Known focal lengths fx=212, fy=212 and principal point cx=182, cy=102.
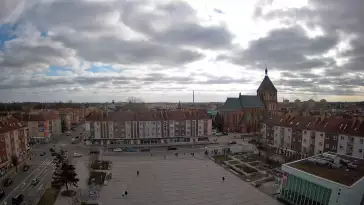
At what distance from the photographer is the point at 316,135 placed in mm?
41781

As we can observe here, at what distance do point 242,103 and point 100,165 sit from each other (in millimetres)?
57582

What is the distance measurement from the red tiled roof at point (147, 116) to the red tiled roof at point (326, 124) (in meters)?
22.2

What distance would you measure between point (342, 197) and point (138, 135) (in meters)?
45.9

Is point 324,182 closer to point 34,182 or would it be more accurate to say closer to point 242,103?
point 34,182

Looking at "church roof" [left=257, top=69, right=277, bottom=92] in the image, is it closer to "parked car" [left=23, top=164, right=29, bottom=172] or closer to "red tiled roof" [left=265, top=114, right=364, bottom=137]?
"red tiled roof" [left=265, top=114, right=364, bottom=137]

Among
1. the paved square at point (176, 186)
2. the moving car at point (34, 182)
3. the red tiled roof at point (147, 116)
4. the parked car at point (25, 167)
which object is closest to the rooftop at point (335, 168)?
the paved square at point (176, 186)

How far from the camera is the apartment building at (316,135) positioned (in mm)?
36281

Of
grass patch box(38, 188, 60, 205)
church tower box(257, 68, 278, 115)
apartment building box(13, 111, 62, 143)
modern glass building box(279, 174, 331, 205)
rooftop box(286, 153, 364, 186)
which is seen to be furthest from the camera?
church tower box(257, 68, 278, 115)

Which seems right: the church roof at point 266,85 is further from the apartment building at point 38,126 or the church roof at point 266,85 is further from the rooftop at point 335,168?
the apartment building at point 38,126

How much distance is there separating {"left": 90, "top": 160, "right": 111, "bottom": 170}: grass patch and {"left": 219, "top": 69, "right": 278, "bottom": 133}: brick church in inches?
1876

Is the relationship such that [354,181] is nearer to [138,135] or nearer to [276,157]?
[276,157]

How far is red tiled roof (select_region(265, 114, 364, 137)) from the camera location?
3669 centimetres

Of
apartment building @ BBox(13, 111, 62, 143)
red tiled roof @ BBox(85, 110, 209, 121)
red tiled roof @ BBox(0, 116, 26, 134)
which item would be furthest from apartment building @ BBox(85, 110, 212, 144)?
red tiled roof @ BBox(0, 116, 26, 134)

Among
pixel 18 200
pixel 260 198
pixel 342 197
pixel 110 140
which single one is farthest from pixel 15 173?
pixel 342 197
